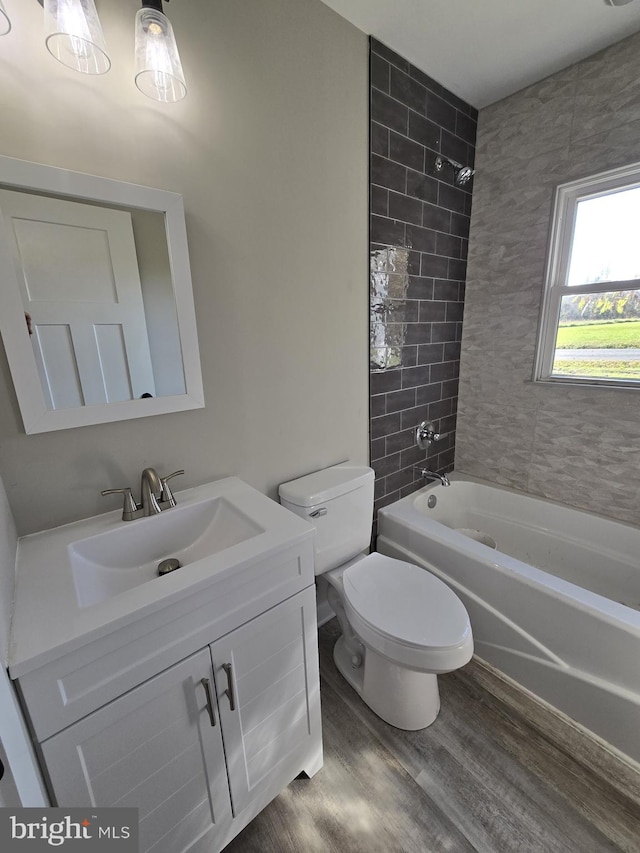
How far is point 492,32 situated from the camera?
147 cm

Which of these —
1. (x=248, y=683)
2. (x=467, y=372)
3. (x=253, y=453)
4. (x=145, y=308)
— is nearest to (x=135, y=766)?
(x=248, y=683)

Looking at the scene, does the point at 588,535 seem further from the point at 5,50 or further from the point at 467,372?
the point at 5,50

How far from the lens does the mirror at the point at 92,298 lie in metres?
0.90

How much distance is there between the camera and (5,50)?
0.82 m

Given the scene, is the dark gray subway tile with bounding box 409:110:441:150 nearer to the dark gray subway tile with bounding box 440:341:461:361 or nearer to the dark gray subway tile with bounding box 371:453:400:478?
the dark gray subway tile with bounding box 440:341:461:361

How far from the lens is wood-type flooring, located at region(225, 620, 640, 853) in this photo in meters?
1.05

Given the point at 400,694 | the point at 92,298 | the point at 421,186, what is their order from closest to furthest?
the point at 92,298 < the point at 400,694 < the point at 421,186

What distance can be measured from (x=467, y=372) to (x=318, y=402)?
123 cm

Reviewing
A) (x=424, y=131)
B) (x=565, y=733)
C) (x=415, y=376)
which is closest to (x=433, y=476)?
(x=415, y=376)

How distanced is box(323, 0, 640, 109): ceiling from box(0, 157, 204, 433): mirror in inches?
46.8

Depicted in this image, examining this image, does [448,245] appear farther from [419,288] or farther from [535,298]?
[535,298]

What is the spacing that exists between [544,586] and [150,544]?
1.43 m

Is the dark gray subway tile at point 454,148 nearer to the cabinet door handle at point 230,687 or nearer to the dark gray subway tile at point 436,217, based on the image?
the dark gray subway tile at point 436,217

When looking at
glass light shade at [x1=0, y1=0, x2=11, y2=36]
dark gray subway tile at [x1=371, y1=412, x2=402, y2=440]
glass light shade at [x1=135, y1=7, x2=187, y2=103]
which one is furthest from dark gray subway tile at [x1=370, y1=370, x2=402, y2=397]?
glass light shade at [x1=0, y1=0, x2=11, y2=36]
